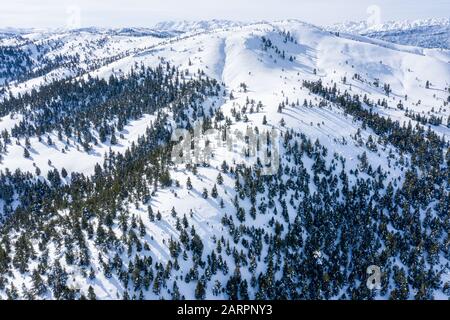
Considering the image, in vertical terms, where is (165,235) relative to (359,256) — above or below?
above

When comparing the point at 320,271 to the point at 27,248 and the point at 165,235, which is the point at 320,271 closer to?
the point at 165,235
